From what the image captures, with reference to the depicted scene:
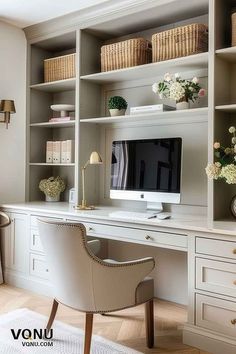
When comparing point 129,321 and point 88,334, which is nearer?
point 88,334

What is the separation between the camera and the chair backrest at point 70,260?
7.06 ft

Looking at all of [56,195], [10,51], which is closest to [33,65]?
[10,51]

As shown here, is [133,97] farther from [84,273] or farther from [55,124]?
[84,273]

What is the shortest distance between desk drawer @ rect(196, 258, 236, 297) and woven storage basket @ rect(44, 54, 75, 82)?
2182 mm

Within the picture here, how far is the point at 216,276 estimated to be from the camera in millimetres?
2342

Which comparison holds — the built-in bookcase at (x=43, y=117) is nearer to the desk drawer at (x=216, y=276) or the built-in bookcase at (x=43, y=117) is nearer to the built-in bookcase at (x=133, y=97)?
the built-in bookcase at (x=133, y=97)

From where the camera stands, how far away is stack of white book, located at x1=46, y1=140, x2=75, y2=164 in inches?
147

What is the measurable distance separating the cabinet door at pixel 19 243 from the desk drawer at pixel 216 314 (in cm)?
177

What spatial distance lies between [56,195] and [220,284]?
210 centimetres

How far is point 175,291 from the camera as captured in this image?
3.25 meters

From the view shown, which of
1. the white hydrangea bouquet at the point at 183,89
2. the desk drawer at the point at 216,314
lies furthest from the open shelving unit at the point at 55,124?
the desk drawer at the point at 216,314

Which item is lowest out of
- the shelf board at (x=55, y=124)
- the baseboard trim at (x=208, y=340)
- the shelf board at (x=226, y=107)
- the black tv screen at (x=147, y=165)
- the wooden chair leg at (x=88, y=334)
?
the baseboard trim at (x=208, y=340)

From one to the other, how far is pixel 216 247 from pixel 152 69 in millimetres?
1549

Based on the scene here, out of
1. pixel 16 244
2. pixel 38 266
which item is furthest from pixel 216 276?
pixel 16 244
